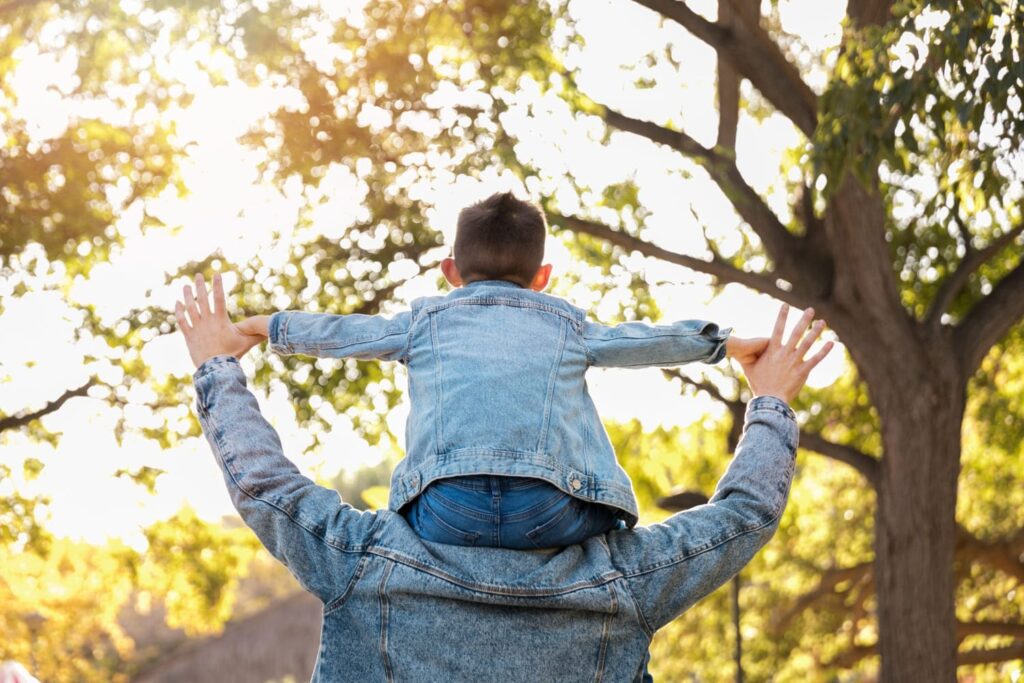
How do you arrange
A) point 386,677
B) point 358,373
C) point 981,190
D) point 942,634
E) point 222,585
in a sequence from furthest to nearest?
1. point 222,585
2. point 358,373
3. point 942,634
4. point 981,190
5. point 386,677

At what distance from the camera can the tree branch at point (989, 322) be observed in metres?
8.70

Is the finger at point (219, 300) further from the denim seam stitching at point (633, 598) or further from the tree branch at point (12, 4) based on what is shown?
the tree branch at point (12, 4)

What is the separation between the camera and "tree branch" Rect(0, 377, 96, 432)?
1086cm

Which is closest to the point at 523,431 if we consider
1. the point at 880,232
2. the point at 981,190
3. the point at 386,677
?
the point at 386,677

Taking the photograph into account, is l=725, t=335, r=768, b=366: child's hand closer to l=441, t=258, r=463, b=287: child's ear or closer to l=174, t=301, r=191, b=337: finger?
l=441, t=258, r=463, b=287: child's ear

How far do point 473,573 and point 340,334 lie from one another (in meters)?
0.61

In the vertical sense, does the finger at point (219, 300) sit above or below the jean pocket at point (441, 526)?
→ above

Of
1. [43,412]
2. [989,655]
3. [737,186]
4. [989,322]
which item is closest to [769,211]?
[737,186]

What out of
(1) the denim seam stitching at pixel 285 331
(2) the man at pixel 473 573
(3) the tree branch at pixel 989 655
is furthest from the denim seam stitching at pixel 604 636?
(3) the tree branch at pixel 989 655

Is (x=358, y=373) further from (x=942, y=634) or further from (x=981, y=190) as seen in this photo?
(x=981, y=190)

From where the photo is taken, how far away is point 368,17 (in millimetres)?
9383

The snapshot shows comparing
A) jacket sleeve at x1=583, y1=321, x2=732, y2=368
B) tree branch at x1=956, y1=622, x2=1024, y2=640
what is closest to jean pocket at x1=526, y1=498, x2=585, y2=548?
jacket sleeve at x1=583, y1=321, x2=732, y2=368

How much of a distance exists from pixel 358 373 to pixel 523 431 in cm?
710

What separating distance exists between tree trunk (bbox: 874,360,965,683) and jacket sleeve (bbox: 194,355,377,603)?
22.5ft
